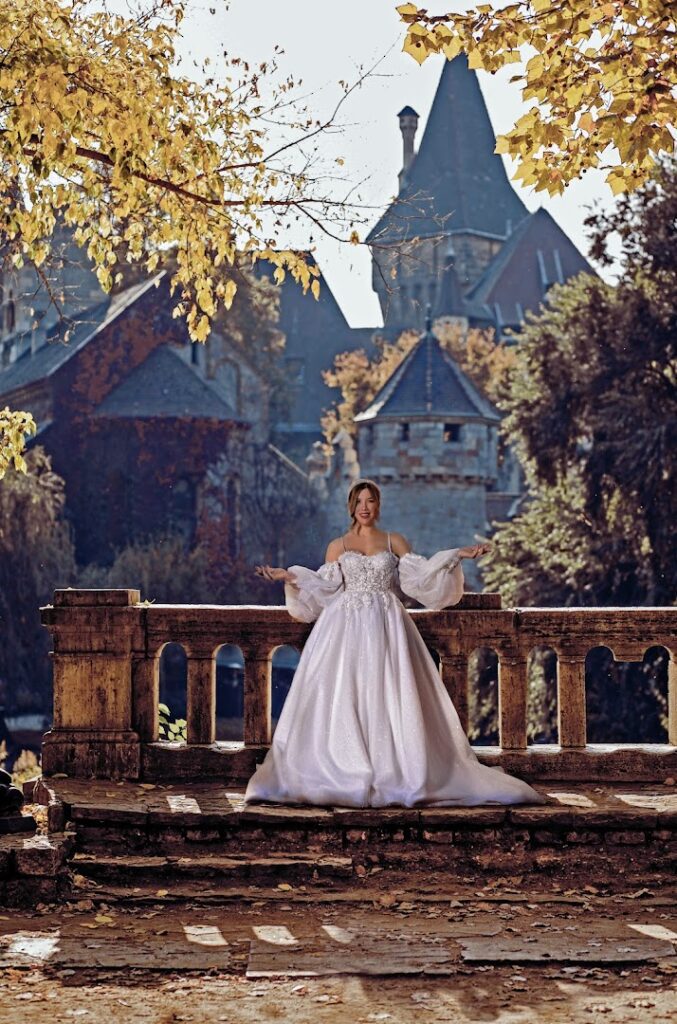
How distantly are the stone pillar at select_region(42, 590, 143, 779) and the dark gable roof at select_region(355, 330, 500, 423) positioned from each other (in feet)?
106

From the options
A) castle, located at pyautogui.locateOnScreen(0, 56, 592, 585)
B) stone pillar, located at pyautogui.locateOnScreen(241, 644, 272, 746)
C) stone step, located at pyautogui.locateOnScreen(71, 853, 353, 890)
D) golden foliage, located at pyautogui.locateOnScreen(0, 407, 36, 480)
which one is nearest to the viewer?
stone step, located at pyautogui.locateOnScreen(71, 853, 353, 890)

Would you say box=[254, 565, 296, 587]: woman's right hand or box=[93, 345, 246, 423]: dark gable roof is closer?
box=[254, 565, 296, 587]: woman's right hand

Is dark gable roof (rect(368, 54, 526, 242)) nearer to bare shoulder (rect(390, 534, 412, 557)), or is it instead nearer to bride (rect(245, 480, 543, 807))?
bare shoulder (rect(390, 534, 412, 557))

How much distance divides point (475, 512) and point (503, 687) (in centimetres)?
3351

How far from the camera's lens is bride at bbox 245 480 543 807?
729 cm

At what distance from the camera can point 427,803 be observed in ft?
23.6

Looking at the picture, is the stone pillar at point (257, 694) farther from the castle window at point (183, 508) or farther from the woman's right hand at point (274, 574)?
the castle window at point (183, 508)

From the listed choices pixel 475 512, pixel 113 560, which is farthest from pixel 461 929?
pixel 475 512

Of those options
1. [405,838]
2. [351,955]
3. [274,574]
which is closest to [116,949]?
[351,955]

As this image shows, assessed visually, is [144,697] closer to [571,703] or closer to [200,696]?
[200,696]

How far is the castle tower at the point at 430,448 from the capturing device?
40312 millimetres

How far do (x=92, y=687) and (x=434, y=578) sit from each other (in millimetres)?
1866

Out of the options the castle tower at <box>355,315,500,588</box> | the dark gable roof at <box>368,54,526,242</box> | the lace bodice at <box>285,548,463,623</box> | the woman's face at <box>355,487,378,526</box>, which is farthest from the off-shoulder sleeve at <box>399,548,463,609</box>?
the dark gable roof at <box>368,54,526,242</box>

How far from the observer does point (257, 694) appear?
8211mm
